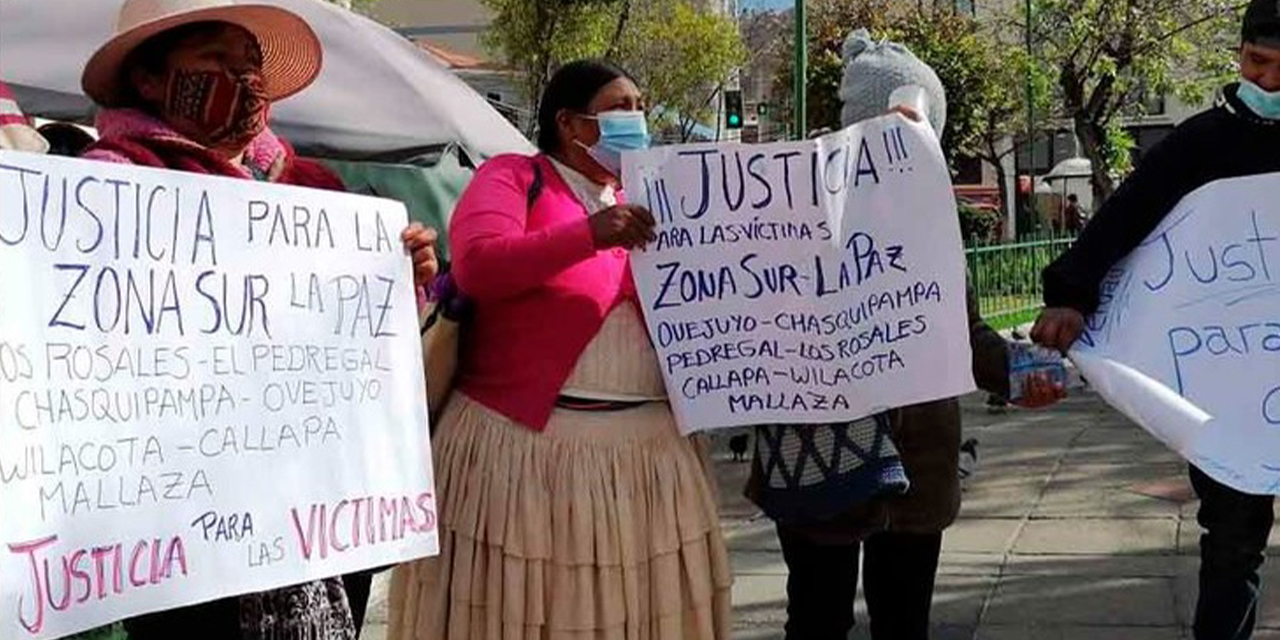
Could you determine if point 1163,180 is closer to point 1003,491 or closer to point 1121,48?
point 1003,491

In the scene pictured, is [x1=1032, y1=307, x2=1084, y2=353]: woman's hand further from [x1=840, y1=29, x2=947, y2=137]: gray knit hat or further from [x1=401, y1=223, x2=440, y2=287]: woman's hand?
[x1=401, y1=223, x2=440, y2=287]: woman's hand

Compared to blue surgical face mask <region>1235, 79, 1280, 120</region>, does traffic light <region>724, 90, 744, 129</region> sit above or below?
above

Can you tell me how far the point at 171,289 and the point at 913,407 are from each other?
74.8 inches

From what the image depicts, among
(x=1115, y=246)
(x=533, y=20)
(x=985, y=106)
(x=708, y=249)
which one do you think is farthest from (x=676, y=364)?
(x=985, y=106)

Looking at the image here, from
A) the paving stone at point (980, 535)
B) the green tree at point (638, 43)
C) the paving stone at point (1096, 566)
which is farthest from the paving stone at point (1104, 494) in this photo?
the green tree at point (638, 43)

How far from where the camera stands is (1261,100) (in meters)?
3.50

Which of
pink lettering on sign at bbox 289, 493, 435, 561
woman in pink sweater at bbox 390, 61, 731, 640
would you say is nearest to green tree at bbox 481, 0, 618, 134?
woman in pink sweater at bbox 390, 61, 731, 640

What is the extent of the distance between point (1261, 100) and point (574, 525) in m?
1.81

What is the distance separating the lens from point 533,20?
2062cm

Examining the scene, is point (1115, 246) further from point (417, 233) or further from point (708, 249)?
point (417, 233)

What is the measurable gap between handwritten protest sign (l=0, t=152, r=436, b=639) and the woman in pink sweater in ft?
1.36

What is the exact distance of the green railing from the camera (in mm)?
13750

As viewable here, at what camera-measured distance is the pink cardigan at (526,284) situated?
3088mm

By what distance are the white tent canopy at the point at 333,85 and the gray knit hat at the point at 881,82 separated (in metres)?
2.89
